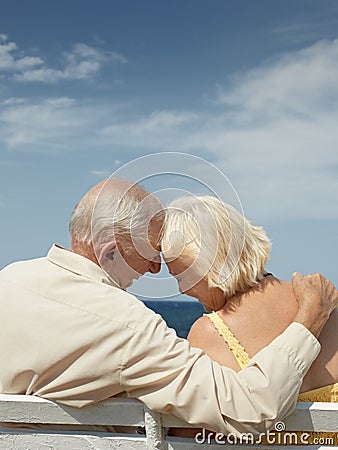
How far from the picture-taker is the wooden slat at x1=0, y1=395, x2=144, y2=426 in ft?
7.21

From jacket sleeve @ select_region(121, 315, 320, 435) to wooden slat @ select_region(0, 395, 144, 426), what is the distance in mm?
56

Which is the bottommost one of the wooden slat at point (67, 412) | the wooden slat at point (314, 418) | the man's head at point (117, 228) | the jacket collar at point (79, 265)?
the wooden slat at point (314, 418)

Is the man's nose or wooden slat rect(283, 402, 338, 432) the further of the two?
the man's nose

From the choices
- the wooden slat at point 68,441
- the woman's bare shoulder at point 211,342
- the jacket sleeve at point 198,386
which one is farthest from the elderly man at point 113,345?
the woman's bare shoulder at point 211,342

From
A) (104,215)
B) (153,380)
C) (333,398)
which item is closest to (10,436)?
(153,380)

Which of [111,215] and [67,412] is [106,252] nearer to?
[111,215]

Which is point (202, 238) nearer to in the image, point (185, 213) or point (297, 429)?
point (185, 213)

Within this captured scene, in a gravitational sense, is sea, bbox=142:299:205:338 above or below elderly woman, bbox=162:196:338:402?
above

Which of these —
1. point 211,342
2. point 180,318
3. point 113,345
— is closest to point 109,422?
point 113,345

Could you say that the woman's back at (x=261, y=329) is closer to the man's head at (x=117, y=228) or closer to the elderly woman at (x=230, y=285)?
the elderly woman at (x=230, y=285)

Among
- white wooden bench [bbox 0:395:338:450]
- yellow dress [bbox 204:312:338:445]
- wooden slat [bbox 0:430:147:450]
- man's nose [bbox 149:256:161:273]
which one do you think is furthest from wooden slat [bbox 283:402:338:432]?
man's nose [bbox 149:256:161:273]

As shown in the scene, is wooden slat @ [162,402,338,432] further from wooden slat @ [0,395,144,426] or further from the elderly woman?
the elderly woman

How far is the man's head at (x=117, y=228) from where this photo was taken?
2410mm

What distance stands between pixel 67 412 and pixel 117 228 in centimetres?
60
